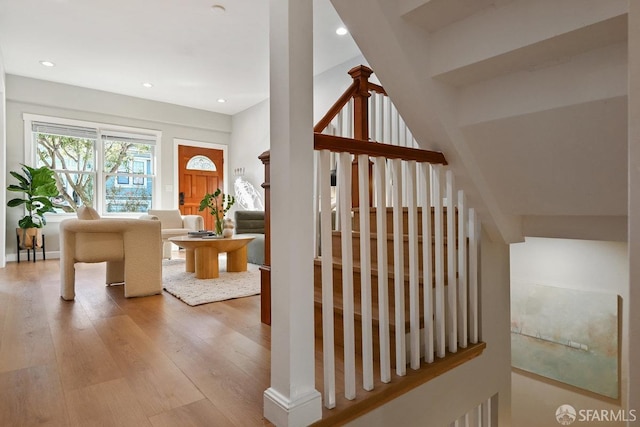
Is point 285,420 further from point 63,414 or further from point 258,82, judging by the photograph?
point 258,82

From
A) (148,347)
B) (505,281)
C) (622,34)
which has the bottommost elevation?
(148,347)

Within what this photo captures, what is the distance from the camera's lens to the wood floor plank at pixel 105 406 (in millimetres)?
1172

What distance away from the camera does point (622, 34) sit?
1138mm

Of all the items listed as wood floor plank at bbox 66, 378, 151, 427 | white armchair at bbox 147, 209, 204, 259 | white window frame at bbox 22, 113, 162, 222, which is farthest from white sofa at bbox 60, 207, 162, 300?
white window frame at bbox 22, 113, 162, 222

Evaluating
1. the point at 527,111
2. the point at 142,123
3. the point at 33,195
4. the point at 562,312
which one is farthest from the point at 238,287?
the point at 142,123

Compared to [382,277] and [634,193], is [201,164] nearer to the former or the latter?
[382,277]

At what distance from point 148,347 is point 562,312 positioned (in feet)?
12.5

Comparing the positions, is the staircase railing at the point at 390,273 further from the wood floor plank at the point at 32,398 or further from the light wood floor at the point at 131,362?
the wood floor plank at the point at 32,398

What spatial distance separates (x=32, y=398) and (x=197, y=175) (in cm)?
592

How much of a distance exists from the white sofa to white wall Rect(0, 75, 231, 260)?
3040 mm

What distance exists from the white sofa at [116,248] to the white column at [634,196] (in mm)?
2868

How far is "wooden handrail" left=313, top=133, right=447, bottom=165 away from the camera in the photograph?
1.30 m

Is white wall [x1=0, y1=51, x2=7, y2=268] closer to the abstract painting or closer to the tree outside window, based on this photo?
the tree outside window

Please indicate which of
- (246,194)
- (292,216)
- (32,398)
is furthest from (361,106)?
(246,194)
